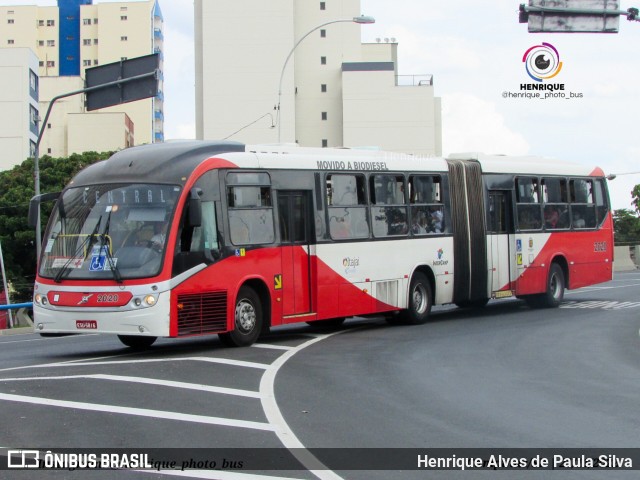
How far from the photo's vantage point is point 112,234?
15.3 meters

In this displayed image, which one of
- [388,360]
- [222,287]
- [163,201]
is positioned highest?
[163,201]

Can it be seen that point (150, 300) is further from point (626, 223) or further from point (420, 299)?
point (626, 223)

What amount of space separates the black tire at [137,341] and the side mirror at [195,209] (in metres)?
2.48

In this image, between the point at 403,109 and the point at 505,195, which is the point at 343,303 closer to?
the point at 505,195

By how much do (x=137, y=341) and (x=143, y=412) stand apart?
6.66 metres

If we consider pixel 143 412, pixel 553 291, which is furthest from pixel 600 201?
pixel 143 412

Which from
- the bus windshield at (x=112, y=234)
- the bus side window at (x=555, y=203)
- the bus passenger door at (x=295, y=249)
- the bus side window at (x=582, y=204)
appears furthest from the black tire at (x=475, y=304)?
the bus windshield at (x=112, y=234)

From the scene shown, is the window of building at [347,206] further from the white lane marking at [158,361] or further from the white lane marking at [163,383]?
the white lane marking at [163,383]

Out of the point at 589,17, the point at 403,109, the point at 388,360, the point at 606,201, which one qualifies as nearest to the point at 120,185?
the point at 388,360

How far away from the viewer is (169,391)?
457 inches

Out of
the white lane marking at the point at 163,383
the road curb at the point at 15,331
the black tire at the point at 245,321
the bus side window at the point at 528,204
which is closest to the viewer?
the white lane marking at the point at 163,383

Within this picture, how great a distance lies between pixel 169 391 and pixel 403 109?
9672cm

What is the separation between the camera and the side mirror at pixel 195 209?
50.2ft

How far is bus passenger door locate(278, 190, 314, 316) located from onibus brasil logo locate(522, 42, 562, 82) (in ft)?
68.9
